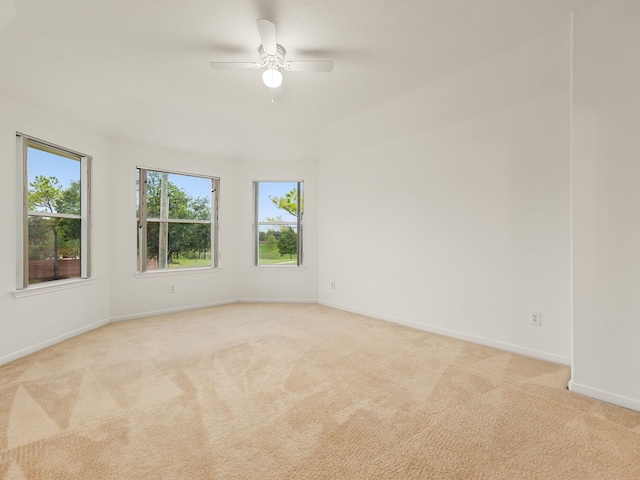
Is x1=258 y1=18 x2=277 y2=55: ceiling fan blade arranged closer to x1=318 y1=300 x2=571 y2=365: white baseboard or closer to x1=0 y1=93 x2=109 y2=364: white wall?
x1=0 y1=93 x2=109 y2=364: white wall

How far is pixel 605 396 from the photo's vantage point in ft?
7.05

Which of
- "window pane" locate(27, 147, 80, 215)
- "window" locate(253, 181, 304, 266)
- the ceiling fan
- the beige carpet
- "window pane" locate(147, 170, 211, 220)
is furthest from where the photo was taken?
"window" locate(253, 181, 304, 266)

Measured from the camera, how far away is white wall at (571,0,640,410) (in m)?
2.04

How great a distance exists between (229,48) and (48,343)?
3479 millimetres

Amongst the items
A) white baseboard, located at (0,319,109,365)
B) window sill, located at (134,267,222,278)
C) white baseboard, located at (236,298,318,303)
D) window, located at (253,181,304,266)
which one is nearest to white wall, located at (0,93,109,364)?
white baseboard, located at (0,319,109,365)

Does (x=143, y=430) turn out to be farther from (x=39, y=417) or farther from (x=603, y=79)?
(x=603, y=79)

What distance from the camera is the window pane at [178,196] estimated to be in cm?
479

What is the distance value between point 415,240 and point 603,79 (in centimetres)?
223

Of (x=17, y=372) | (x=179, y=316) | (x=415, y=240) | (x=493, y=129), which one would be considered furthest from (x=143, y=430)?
(x=493, y=129)

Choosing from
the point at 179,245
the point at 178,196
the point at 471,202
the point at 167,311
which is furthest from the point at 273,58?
the point at 167,311

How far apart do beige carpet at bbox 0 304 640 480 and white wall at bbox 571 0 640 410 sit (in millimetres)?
296

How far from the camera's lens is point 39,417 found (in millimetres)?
1993

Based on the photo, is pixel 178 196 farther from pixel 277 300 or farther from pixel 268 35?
pixel 268 35

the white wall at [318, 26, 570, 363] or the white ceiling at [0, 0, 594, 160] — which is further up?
the white ceiling at [0, 0, 594, 160]
